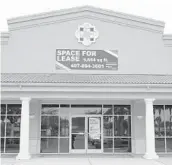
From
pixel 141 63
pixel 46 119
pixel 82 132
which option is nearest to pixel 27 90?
pixel 46 119

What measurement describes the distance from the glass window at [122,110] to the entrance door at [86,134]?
3.89ft

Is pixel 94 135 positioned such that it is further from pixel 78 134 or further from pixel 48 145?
pixel 48 145

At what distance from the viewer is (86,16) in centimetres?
1922

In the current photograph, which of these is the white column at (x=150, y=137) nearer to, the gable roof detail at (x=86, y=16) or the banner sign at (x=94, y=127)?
the banner sign at (x=94, y=127)

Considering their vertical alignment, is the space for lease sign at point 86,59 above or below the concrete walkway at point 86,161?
above

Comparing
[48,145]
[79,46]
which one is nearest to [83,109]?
[48,145]

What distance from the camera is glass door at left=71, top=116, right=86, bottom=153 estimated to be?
59.6ft

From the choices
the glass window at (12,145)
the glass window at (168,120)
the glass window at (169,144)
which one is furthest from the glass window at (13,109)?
the glass window at (169,144)

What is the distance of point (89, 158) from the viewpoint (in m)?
15.8

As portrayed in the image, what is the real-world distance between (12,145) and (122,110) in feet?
23.0

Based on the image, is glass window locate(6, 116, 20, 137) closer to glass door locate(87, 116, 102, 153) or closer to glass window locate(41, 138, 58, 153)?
glass window locate(41, 138, 58, 153)

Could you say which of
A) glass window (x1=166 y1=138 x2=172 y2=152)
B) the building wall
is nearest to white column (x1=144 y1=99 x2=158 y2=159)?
glass window (x1=166 y1=138 x2=172 y2=152)

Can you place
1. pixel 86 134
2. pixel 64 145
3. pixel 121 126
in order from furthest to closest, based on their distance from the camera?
1. pixel 121 126
2. pixel 86 134
3. pixel 64 145

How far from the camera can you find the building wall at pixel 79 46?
61.3 ft
